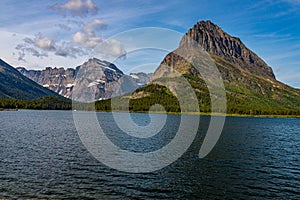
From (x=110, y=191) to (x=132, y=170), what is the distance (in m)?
12.5

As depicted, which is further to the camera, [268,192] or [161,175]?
[161,175]

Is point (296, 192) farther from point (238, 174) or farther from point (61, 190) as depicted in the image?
point (61, 190)

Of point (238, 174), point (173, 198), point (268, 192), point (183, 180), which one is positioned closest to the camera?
point (173, 198)

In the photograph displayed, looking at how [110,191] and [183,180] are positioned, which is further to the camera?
[183,180]

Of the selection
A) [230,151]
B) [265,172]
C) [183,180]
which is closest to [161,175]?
[183,180]

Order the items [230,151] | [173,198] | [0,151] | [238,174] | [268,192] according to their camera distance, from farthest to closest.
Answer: [230,151] < [0,151] < [238,174] < [268,192] < [173,198]

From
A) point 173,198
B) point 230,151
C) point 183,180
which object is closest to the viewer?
point 173,198

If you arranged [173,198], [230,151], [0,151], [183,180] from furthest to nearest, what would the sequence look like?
1. [230,151]
2. [0,151]
3. [183,180]
4. [173,198]

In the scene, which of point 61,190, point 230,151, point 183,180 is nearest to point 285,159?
point 230,151

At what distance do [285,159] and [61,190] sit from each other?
51979mm

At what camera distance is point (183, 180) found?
44.8m

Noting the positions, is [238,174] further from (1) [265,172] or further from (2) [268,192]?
(2) [268,192]

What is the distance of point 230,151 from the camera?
241ft

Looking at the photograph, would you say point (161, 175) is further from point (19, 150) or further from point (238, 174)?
point (19, 150)
